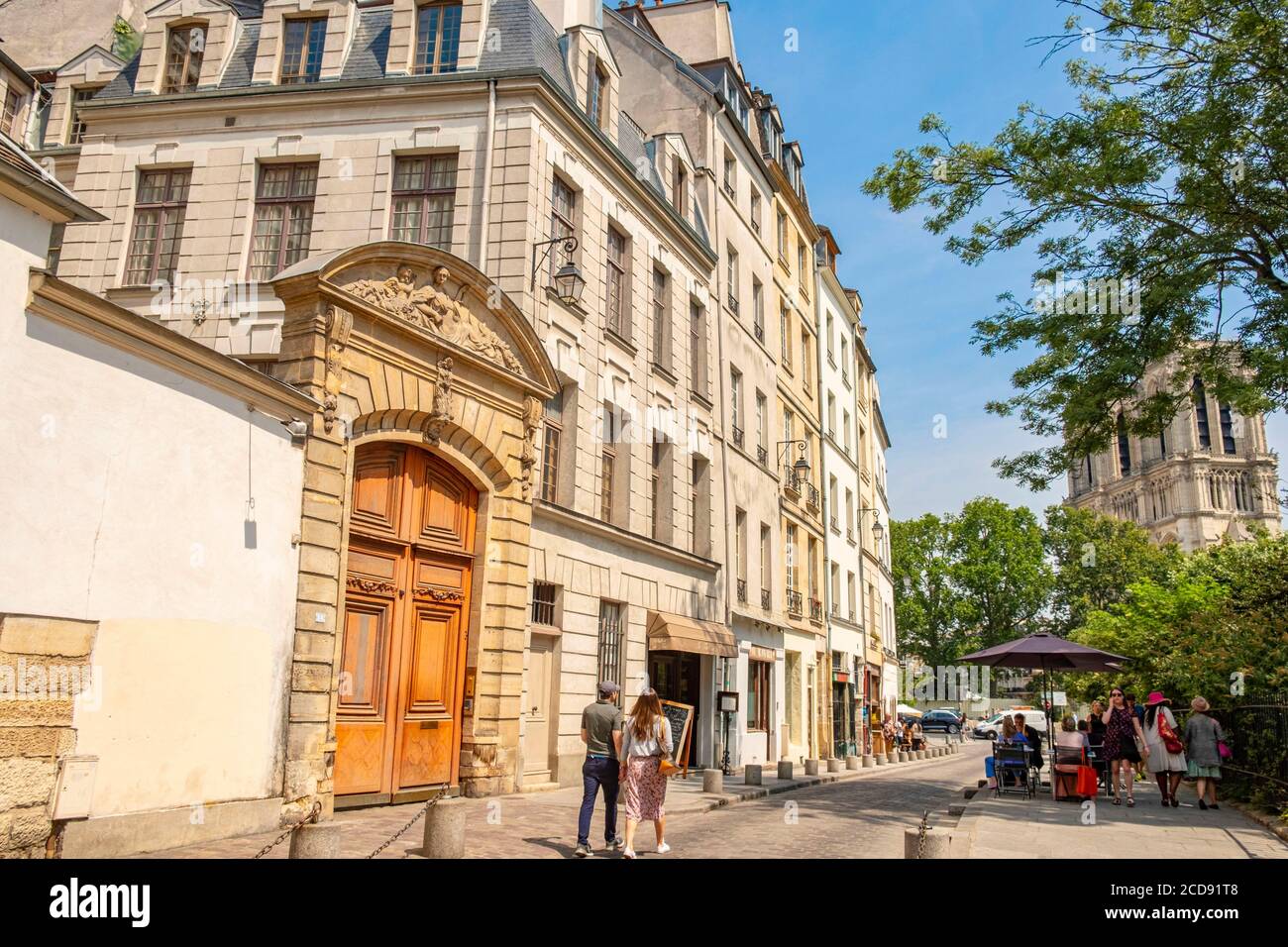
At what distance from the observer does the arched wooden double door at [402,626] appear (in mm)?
11211

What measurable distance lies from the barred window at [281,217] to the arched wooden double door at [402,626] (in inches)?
245

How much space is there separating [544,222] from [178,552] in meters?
9.56

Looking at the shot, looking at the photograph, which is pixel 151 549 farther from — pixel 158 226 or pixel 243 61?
pixel 243 61

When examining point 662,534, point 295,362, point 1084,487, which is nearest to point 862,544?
point 662,534

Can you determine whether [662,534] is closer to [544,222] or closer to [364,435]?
[544,222]

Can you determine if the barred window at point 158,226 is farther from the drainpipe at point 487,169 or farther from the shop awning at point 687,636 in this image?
the shop awning at point 687,636

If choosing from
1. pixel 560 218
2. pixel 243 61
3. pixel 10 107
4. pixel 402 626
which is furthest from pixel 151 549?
pixel 10 107

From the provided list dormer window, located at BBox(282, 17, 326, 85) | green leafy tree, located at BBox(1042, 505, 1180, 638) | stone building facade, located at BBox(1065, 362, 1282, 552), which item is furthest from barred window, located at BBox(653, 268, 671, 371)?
stone building facade, located at BBox(1065, 362, 1282, 552)

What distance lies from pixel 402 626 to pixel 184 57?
42.7 ft

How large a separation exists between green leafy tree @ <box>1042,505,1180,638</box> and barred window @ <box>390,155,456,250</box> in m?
60.1

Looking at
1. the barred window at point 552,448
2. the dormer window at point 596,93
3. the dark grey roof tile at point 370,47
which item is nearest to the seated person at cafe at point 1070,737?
the barred window at point 552,448

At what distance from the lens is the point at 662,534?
2030cm

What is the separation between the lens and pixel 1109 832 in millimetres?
10961
